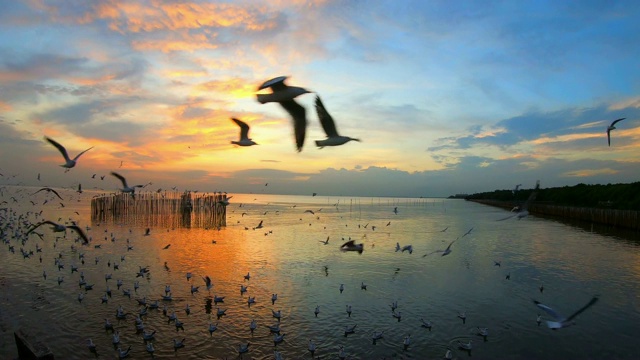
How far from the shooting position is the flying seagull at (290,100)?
587 centimetres

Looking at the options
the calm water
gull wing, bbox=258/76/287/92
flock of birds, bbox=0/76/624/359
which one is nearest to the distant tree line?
the calm water

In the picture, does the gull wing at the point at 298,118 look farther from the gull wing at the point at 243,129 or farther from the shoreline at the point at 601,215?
the shoreline at the point at 601,215

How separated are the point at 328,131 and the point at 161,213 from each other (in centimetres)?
5395

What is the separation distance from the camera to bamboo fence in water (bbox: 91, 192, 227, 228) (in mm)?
49500

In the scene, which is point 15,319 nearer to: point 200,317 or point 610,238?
point 200,317

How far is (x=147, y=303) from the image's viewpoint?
693 inches

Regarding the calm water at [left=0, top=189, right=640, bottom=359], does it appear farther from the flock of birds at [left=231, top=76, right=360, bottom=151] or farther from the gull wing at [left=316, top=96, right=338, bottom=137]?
the gull wing at [left=316, top=96, right=338, bottom=137]

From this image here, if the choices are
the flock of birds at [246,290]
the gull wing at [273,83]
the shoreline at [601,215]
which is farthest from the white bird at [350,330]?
the shoreline at [601,215]

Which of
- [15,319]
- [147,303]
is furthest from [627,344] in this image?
[15,319]

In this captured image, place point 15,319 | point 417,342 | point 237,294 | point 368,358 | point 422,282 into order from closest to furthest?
point 368,358 < point 417,342 < point 15,319 < point 237,294 < point 422,282

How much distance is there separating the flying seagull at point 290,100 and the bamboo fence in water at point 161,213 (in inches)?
1693

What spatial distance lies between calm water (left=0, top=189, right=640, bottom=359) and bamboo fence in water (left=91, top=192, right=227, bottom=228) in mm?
14374

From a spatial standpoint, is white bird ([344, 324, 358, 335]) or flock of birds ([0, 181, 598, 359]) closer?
flock of birds ([0, 181, 598, 359])

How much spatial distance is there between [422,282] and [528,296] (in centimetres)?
504
